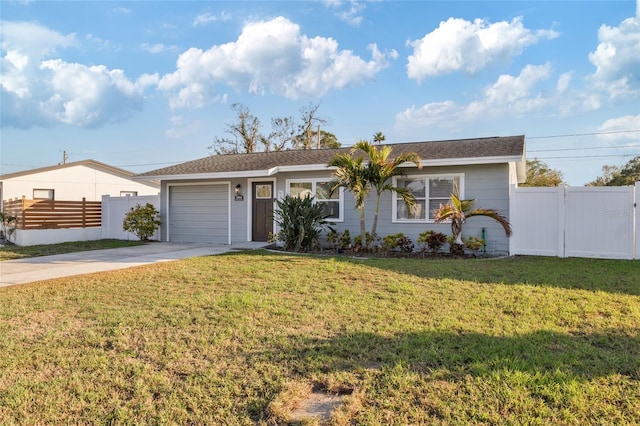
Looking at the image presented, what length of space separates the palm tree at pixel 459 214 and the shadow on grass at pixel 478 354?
5602 millimetres

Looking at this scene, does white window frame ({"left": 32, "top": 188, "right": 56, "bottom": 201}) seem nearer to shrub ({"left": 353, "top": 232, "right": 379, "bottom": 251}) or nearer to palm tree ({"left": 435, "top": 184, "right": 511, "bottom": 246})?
shrub ({"left": 353, "top": 232, "right": 379, "bottom": 251})

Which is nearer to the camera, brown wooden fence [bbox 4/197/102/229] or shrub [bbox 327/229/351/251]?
shrub [bbox 327/229/351/251]

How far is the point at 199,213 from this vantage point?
13.8 m

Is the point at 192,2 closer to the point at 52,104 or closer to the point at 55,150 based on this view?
the point at 52,104

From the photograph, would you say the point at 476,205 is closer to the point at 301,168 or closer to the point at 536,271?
the point at 536,271

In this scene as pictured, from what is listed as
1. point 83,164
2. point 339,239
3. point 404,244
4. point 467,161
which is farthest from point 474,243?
point 83,164

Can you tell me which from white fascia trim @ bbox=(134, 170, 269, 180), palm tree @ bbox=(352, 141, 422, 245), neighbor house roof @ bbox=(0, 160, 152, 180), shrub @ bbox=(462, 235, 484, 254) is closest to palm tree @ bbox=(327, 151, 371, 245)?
palm tree @ bbox=(352, 141, 422, 245)

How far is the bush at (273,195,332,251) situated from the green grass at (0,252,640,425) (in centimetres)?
433

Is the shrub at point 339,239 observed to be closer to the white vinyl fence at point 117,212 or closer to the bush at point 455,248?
the bush at point 455,248

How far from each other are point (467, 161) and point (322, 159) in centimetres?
436

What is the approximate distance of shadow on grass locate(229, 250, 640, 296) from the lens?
6.17 meters

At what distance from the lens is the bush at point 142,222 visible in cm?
1366

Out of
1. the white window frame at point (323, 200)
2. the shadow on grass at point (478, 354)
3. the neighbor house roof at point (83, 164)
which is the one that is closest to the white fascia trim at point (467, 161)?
the white window frame at point (323, 200)

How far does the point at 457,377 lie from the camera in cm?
295
